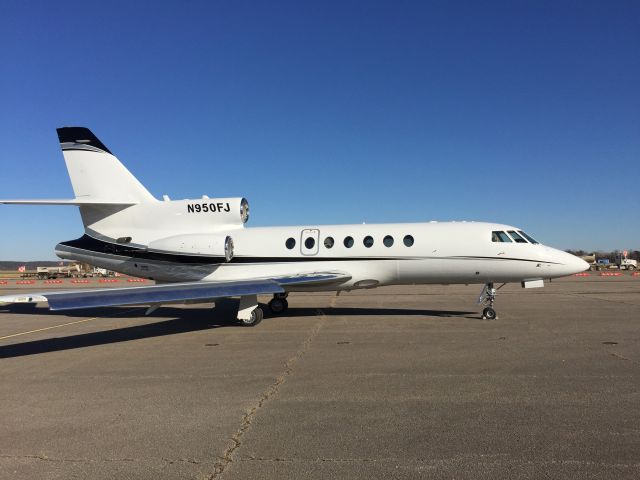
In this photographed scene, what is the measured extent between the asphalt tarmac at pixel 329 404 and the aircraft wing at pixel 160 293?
3.74ft

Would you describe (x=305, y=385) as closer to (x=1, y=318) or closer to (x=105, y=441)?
(x=105, y=441)

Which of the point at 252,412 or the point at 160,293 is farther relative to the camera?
the point at 160,293

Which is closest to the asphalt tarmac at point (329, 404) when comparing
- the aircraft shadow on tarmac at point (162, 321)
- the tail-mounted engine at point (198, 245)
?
the aircraft shadow on tarmac at point (162, 321)

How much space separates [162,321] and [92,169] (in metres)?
5.96

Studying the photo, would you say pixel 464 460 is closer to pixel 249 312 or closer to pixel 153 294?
pixel 153 294

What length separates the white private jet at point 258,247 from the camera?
47.3 feet

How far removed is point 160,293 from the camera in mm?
11023

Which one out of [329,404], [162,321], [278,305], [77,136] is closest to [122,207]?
[77,136]

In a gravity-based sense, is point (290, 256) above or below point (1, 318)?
above

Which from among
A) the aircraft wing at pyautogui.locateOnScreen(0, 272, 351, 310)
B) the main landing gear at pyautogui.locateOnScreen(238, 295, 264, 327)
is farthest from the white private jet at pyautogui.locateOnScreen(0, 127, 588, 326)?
the aircraft wing at pyautogui.locateOnScreen(0, 272, 351, 310)

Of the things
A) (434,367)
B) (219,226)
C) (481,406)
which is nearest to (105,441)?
(481,406)

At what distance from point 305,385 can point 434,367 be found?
93.2 inches

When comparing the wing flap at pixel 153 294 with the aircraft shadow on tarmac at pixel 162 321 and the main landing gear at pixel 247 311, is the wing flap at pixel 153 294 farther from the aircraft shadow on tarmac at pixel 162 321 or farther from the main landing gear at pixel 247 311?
the aircraft shadow on tarmac at pixel 162 321

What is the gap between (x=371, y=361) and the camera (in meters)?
8.56
